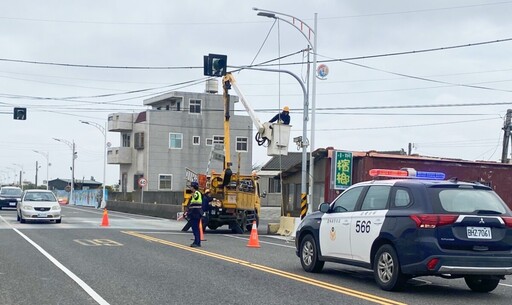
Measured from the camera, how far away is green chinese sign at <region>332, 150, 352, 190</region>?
26.5 meters

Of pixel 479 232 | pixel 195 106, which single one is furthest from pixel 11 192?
pixel 479 232

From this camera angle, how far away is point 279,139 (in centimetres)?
2769

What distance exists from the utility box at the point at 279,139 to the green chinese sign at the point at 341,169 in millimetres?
2175

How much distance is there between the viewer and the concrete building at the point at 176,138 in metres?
68.9

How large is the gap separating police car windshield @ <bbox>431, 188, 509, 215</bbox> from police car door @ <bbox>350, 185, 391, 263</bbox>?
0.98 meters

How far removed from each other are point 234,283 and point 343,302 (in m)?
2.50

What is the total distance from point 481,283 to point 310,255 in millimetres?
3310

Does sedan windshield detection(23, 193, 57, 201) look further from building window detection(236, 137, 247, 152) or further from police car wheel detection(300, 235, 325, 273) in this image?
building window detection(236, 137, 247, 152)

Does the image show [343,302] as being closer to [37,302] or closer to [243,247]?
[37,302]

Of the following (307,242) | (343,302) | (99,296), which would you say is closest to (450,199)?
(343,302)

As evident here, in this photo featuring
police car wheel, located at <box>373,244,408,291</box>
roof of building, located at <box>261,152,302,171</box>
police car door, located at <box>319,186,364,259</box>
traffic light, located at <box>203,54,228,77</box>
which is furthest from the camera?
roof of building, located at <box>261,152,302,171</box>

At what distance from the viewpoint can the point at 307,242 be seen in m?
13.9

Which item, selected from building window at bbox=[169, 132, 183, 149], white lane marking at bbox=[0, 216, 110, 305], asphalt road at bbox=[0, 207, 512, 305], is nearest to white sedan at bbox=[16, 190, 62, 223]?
white lane marking at bbox=[0, 216, 110, 305]

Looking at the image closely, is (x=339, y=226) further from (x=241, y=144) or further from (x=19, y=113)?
(x=241, y=144)
